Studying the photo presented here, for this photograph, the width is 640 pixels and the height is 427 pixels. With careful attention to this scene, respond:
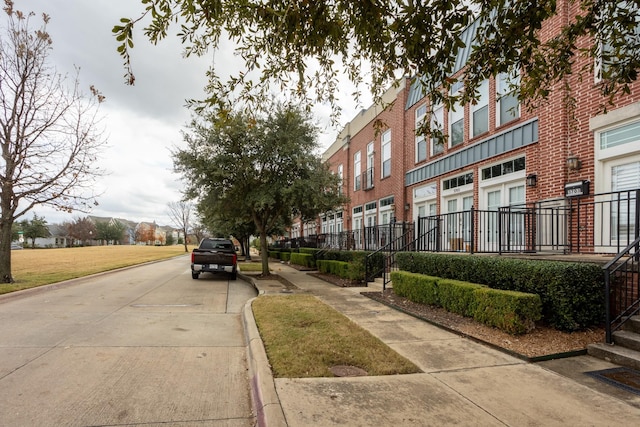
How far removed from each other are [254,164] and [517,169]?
940 centimetres

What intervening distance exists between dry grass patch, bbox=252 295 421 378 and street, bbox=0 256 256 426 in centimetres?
50

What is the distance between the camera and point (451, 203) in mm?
14211

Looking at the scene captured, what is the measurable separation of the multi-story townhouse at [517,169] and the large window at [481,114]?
4 cm

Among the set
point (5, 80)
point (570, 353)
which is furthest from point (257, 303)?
point (5, 80)

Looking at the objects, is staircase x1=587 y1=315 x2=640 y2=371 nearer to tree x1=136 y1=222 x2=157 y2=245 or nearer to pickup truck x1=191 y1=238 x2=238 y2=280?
pickup truck x1=191 y1=238 x2=238 y2=280

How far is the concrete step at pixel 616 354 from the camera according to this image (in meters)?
4.61

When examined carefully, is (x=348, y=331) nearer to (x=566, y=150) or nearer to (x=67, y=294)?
(x=566, y=150)

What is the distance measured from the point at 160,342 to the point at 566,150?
9476 millimetres

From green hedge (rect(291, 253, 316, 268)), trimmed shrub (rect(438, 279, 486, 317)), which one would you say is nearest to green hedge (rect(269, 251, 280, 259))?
green hedge (rect(291, 253, 316, 268))

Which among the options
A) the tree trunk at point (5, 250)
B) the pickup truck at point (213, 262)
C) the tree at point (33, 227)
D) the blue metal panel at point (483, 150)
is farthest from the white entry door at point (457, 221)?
the tree at point (33, 227)

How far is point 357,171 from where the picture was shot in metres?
24.4

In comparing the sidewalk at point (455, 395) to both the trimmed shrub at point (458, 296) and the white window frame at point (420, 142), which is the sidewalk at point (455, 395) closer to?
the trimmed shrub at point (458, 296)

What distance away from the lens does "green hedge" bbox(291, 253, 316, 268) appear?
2150cm

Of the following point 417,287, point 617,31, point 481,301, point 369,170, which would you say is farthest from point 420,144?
point 617,31
